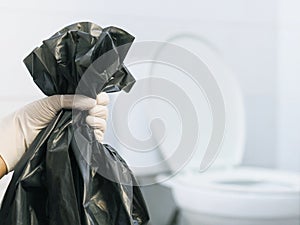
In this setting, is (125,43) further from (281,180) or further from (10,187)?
(281,180)

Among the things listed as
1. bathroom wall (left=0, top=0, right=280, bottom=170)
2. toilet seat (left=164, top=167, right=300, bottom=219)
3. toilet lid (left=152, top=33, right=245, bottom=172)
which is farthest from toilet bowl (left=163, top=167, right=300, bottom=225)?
bathroom wall (left=0, top=0, right=280, bottom=170)

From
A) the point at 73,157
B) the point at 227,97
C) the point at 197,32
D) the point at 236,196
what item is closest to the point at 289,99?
the point at 227,97

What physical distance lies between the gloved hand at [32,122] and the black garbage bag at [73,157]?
14 mm

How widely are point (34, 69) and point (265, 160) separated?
1.71 m

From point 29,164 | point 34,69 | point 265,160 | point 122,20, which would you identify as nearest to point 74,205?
point 29,164

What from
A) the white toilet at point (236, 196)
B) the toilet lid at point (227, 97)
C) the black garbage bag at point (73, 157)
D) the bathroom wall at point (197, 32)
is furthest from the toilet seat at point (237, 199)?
the black garbage bag at point (73, 157)

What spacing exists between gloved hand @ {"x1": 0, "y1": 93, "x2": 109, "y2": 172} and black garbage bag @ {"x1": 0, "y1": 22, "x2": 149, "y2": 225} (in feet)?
0.05

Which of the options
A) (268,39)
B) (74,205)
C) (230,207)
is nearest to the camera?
(74,205)

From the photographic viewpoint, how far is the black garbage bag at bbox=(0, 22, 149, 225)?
0.83 m

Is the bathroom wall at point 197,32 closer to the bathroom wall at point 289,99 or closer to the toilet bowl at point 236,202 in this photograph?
the bathroom wall at point 289,99

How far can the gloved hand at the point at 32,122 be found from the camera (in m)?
0.86

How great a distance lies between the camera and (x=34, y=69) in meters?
0.87

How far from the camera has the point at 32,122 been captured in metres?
0.89

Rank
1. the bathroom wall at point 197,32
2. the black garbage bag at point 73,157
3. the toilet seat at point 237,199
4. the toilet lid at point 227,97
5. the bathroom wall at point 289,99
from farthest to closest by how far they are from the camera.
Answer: the bathroom wall at point 289,99, the toilet lid at point 227,97, the toilet seat at point 237,199, the bathroom wall at point 197,32, the black garbage bag at point 73,157
